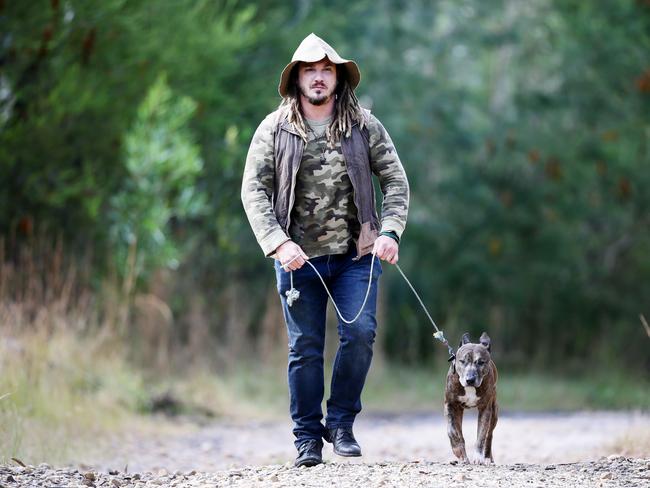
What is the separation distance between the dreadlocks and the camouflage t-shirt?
0.05 meters

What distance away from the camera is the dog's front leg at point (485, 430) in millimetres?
6207

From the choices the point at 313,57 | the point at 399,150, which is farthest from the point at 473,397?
the point at 399,150

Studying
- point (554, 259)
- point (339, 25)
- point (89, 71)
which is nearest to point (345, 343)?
point (89, 71)

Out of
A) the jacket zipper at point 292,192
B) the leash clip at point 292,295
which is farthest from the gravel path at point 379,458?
the jacket zipper at point 292,192

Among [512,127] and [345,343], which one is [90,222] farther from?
[512,127]

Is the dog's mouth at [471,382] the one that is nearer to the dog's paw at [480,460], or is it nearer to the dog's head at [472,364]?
the dog's head at [472,364]

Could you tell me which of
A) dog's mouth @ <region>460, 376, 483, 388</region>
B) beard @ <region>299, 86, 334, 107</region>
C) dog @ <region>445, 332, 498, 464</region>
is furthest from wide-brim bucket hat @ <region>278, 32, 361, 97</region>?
dog's mouth @ <region>460, 376, 483, 388</region>

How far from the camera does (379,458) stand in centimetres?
905

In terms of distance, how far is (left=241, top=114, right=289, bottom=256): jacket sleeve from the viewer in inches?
241

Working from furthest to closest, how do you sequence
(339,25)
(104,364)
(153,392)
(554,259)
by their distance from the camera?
1. (554,259)
2. (339,25)
3. (153,392)
4. (104,364)

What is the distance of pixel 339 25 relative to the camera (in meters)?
17.6

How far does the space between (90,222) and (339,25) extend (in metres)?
5.74

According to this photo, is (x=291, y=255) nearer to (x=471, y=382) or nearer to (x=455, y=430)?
(x=471, y=382)

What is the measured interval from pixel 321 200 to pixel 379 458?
3313 millimetres
